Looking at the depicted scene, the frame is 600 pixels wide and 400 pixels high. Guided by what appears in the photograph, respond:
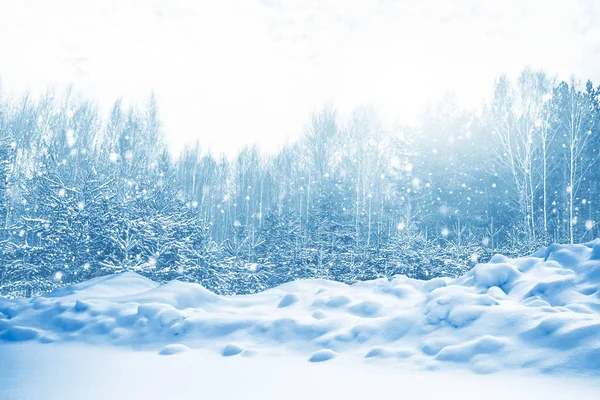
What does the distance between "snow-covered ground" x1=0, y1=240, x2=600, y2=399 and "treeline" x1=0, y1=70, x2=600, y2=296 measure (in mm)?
4577

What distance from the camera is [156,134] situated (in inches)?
948

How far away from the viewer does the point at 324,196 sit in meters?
18.2

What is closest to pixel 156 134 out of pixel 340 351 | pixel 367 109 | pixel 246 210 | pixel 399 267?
pixel 246 210

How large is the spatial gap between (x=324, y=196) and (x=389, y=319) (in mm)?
13438

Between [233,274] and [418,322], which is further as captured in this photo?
[233,274]

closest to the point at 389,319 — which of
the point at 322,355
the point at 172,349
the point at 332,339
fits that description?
the point at 332,339

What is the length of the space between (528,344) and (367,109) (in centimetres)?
2093

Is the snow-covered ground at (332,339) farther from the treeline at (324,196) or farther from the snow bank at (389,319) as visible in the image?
the treeline at (324,196)

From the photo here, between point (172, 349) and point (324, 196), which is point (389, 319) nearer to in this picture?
point (172, 349)

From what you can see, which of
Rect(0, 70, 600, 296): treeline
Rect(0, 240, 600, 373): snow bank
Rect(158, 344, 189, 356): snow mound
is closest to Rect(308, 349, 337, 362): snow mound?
Rect(0, 240, 600, 373): snow bank

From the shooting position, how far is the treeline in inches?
443

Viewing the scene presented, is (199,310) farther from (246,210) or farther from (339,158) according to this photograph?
(246,210)

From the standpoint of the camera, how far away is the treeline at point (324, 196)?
1124 centimetres

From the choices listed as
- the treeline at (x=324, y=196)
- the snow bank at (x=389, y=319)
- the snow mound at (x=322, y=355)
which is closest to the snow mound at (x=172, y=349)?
the snow bank at (x=389, y=319)
